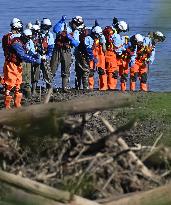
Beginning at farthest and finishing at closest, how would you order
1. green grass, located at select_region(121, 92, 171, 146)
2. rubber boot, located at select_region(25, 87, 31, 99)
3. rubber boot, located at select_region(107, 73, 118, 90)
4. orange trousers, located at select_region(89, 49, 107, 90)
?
1. rubber boot, located at select_region(107, 73, 118, 90)
2. orange trousers, located at select_region(89, 49, 107, 90)
3. rubber boot, located at select_region(25, 87, 31, 99)
4. green grass, located at select_region(121, 92, 171, 146)

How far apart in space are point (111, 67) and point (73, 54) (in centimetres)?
134

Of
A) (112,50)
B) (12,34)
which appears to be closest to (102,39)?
(112,50)

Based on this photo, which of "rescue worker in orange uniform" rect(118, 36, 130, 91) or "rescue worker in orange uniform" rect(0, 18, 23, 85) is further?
"rescue worker in orange uniform" rect(118, 36, 130, 91)

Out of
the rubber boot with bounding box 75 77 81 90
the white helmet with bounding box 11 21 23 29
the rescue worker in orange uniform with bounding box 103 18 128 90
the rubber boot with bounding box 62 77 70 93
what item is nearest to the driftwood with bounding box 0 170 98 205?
the white helmet with bounding box 11 21 23 29

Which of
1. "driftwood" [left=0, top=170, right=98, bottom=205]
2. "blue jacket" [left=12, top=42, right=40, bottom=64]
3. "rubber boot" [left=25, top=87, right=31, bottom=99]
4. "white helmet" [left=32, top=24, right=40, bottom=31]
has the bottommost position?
"rubber boot" [left=25, top=87, right=31, bottom=99]

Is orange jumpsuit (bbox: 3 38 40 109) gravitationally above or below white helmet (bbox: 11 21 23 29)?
below

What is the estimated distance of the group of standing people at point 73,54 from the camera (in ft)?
55.9

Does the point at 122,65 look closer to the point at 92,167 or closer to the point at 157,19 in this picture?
the point at 92,167

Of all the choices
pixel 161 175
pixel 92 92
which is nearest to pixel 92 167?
pixel 161 175

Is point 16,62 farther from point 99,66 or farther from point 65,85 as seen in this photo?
point 99,66

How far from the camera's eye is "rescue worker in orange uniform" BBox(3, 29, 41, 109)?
1650 centimetres

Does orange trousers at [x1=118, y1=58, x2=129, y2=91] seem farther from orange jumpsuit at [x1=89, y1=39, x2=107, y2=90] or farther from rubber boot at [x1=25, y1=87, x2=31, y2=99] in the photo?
rubber boot at [x1=25, y1=87, x2=31, y2=99]

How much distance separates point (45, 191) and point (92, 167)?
→ 667 millimetres

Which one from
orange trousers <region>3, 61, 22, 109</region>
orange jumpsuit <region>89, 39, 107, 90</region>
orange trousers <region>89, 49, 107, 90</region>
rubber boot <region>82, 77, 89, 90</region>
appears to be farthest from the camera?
orange trousers <region>89, 49, 107, 90</region>
